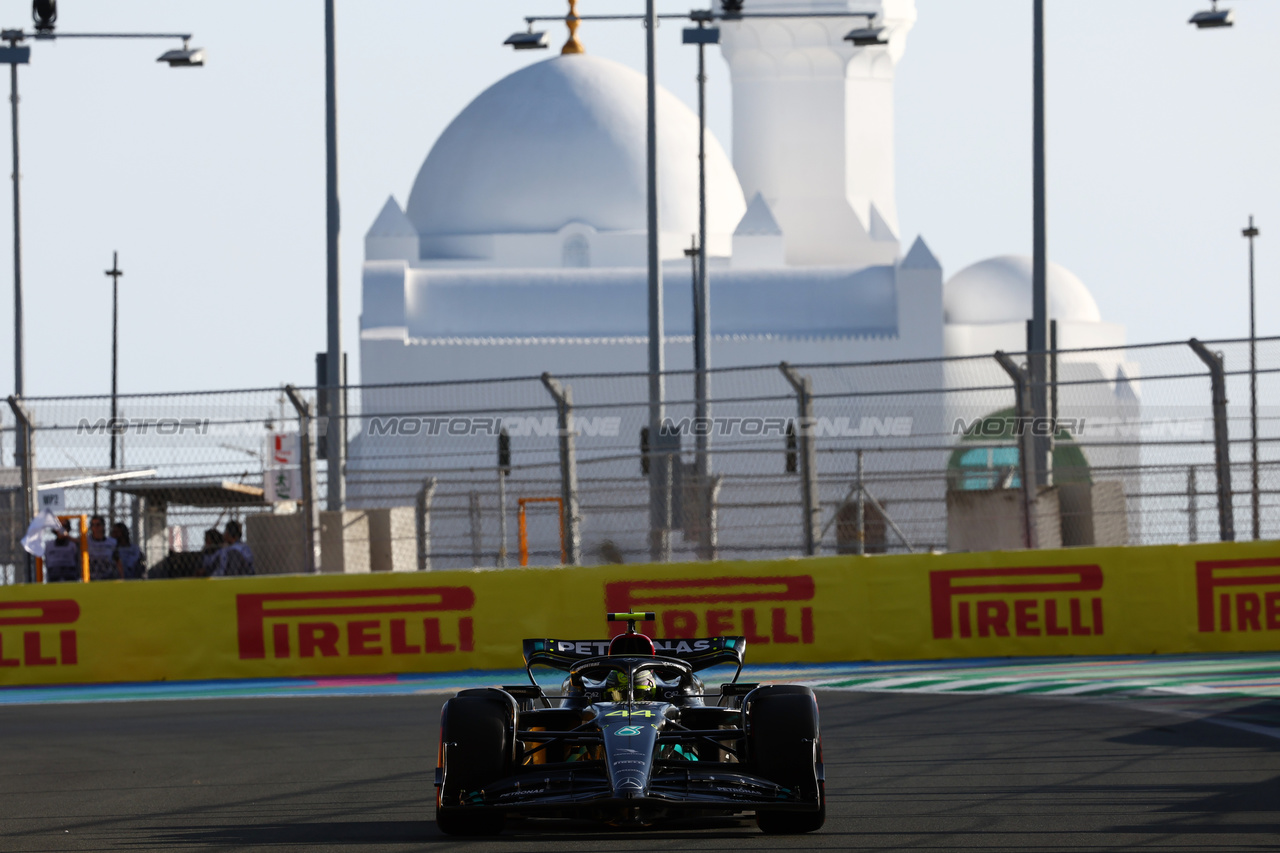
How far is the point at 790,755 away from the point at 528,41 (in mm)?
16211

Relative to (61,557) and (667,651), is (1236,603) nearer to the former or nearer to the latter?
(667,651)

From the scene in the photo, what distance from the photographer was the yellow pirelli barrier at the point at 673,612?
1411cm

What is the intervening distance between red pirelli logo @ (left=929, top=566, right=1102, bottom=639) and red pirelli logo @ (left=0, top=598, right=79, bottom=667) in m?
6.59

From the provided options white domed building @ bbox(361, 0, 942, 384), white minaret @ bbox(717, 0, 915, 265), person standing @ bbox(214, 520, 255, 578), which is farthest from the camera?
white minaret @ bbox(717, 0, 915, 265)

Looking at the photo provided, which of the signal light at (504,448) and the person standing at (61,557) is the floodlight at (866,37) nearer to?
the signal light at (504,448)

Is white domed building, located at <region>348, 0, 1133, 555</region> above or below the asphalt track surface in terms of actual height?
above

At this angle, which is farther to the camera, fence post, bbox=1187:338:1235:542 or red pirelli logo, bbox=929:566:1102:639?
red pirelli logo, bbox=929:566:1102:639

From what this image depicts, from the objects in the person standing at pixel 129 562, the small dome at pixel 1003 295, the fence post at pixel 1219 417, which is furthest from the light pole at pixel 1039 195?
the small dome at pixel 1003 295

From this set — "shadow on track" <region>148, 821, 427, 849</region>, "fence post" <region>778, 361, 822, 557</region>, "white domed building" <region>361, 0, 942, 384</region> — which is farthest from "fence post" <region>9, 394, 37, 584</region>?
"white domed building" <region>361, 0, 942, 384</region>

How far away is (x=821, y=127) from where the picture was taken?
48906 mm

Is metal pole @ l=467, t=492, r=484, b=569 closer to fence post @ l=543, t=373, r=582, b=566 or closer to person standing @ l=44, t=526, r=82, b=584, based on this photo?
fence post @ l=543, t=373, r=582, b=566

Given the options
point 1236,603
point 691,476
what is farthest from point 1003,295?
point 1236,603

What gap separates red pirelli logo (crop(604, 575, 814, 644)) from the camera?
563 inches

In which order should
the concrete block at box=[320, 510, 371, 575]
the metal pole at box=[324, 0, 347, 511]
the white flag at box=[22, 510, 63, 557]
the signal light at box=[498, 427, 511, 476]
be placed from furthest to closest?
the metal pole at box=[324, 0, 347, 511] < the concrete block at box=[320, 510, 371, 575] < the signal light at box=[498, 427, 511, 476] < the white flag at box=[22, 510, 63, 557]
